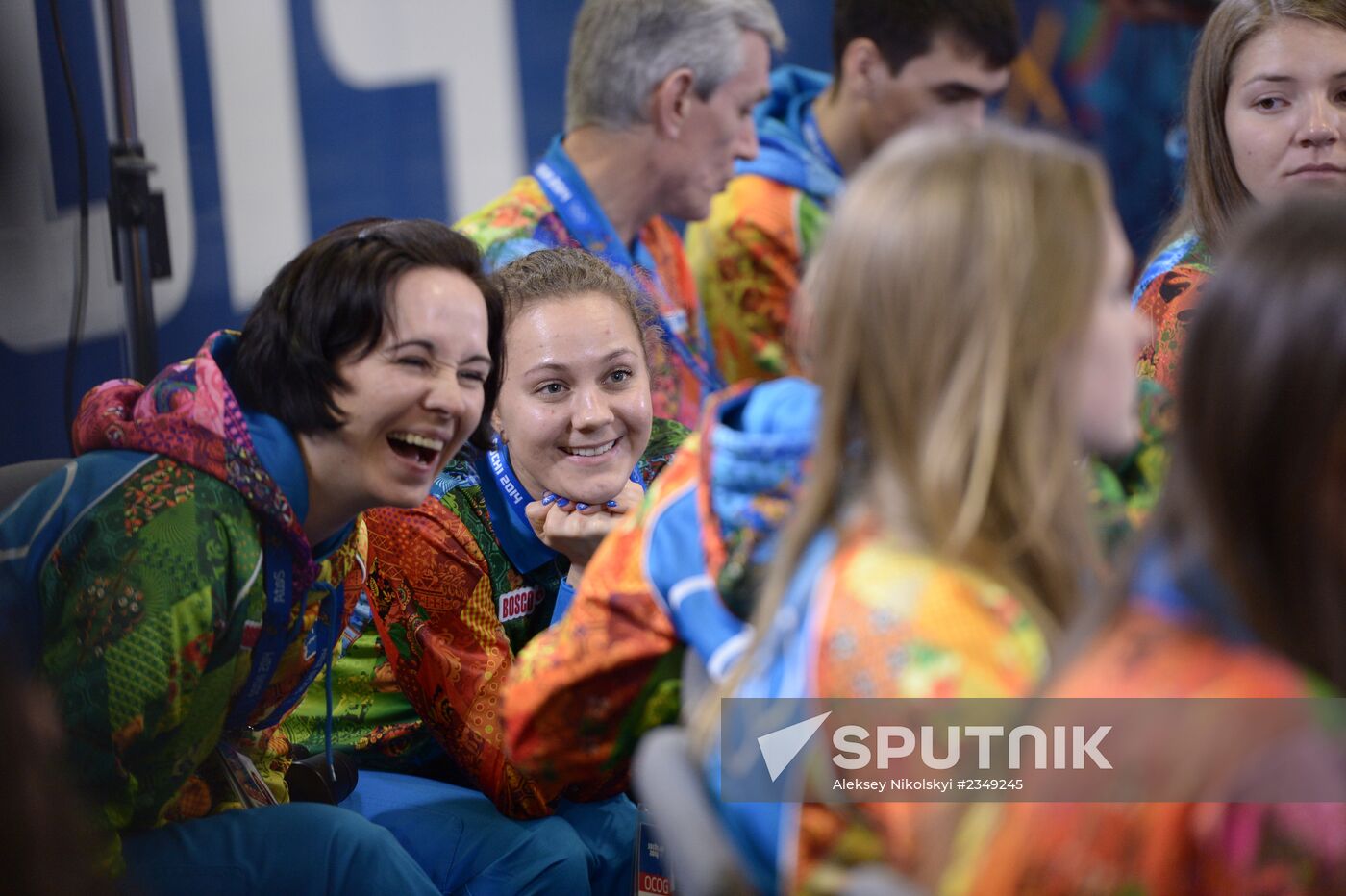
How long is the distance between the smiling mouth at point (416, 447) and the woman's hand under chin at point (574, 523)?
32 centimetres

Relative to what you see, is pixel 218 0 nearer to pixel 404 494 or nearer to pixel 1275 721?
pixel 404 494

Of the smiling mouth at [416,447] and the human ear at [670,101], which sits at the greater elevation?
the human ear at [670,101]

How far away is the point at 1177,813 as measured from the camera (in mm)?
828

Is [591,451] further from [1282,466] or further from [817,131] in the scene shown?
[817,131]

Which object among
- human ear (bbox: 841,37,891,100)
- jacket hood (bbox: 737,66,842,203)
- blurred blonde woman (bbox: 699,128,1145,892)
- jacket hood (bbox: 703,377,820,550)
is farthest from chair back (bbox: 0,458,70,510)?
human ear (bbox: 841,37,891,100)

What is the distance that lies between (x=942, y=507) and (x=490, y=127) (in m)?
2.92

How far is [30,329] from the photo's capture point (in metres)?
3.11

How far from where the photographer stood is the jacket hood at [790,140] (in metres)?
3.35

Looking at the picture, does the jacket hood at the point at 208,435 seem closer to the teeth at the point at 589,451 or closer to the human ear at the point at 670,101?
the teeth at the point at 589,451

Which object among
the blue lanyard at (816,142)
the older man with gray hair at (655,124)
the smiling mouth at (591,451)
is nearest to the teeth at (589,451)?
the smiling mouth at (591,451)

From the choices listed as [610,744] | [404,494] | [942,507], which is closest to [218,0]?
[404,494]

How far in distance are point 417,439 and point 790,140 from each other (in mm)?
1938

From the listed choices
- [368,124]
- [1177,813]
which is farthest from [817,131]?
[1177,813]

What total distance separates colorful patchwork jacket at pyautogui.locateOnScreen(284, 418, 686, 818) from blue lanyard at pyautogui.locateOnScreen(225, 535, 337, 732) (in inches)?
8.0
